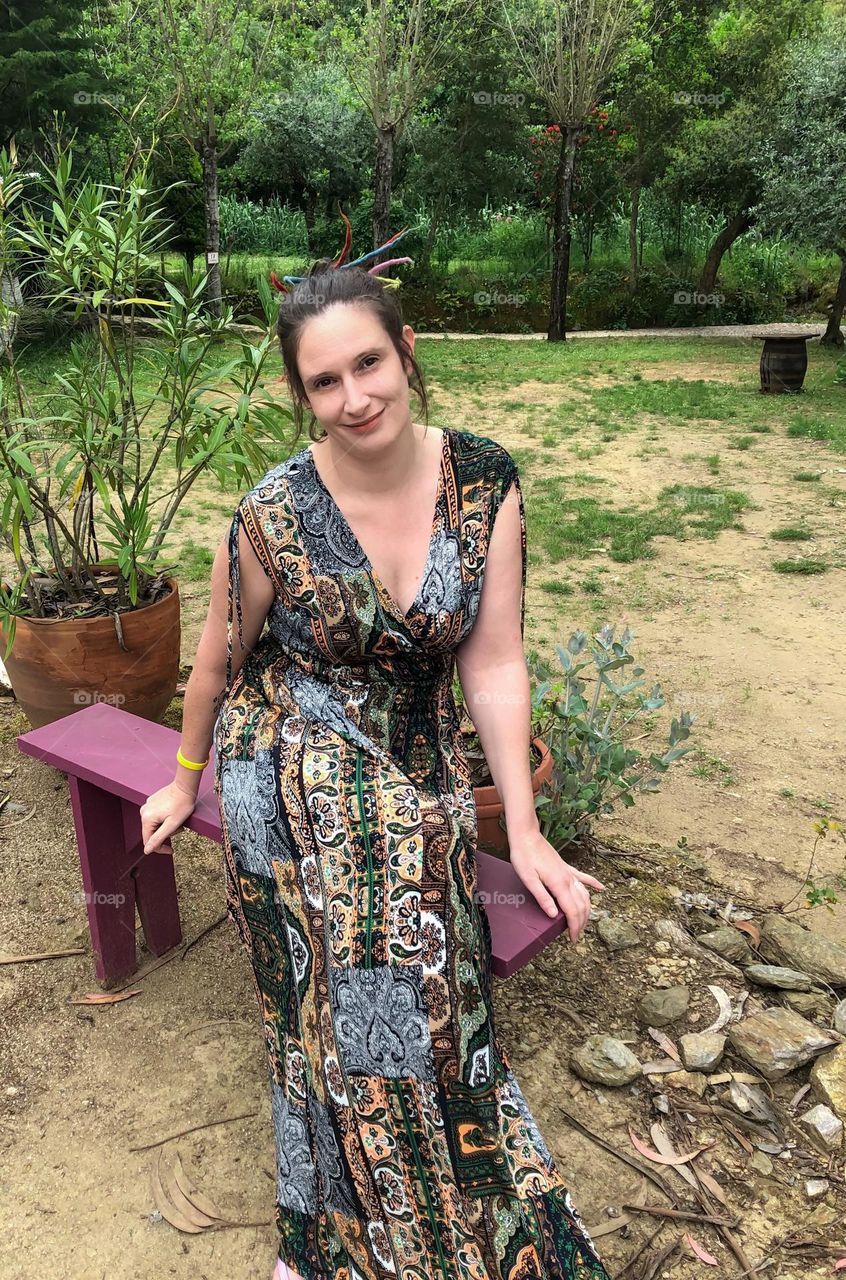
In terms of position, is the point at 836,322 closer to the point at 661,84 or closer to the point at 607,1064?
the point at 661,84

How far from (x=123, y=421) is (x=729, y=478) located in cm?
509

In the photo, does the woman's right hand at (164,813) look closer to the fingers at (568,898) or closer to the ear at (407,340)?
the fingers at (568,898)

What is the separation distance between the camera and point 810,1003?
2.34m

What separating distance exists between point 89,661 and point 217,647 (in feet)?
4.34

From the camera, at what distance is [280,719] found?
1.75 m

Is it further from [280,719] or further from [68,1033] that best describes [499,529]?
[68,1033]

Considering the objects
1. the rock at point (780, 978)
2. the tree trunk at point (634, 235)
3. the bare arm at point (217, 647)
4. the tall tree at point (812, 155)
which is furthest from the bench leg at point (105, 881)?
the tree trunk at point (634, 235)

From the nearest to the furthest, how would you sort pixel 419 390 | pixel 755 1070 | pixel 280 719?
pixel 280 719 → pixel 419 390 → pixel 755 1070

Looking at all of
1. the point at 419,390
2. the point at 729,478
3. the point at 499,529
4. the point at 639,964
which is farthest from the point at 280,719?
the point at 729,478

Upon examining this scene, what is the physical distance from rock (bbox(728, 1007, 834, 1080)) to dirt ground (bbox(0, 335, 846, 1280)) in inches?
2.1

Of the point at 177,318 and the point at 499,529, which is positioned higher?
the point at 177,318

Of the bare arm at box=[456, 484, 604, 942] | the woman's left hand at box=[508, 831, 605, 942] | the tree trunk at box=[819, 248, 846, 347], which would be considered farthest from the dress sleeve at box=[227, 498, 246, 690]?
the tree trunk at box=[819, 248, 846, 347]

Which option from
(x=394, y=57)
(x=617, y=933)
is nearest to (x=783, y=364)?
(x=394, y=57)

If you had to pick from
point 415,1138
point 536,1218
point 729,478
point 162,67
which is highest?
point 162,67
